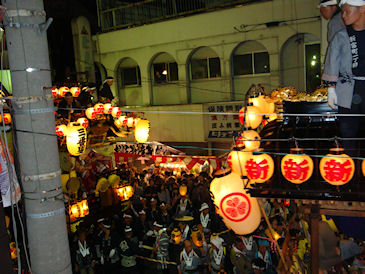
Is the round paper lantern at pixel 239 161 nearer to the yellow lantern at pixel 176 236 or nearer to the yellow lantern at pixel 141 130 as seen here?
the yellow lantern at pixel 176 236

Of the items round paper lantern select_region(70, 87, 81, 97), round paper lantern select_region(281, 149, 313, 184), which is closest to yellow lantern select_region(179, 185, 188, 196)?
round paper lantern select_region(70, 87, 81, 97)

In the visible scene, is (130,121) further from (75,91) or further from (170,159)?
(75,91)

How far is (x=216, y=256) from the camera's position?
8047mm

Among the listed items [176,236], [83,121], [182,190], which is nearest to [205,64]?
[83,121]

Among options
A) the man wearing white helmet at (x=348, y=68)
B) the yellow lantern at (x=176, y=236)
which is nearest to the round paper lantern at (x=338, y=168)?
the man wearing white helmet at (x=348, y=68)

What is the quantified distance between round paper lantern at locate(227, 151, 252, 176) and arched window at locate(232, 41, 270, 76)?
11.5 meters

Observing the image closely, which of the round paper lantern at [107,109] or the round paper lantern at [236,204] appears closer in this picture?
the round paper lantern at [236,204]

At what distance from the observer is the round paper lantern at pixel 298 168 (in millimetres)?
5727

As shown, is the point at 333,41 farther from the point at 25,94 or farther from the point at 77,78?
the point at 77,78

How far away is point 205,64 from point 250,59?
2563mm

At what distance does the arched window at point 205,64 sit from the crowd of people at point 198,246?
9.09 m

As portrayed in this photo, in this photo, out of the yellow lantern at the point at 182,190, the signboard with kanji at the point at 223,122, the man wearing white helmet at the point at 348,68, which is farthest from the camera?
the signboard with kanji at the point at 223,122

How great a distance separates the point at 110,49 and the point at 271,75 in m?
10.0

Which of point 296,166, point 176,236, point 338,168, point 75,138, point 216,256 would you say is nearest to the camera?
point 338,168
